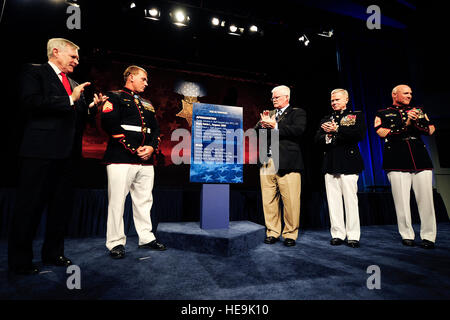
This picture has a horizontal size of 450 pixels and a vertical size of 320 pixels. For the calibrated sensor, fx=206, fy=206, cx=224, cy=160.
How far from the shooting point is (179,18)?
389 centimetres

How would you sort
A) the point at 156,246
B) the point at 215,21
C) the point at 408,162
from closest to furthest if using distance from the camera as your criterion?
the point at 156,246 → the point at 408,162 → the point at 215,21

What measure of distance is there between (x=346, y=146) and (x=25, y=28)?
531 centimetres

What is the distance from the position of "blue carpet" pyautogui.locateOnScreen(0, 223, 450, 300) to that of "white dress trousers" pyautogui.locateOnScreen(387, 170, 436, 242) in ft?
0.74

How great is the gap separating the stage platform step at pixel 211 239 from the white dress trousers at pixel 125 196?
0.76ft

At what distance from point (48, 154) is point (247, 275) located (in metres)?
1.83

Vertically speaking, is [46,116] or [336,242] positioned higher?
[46,116]

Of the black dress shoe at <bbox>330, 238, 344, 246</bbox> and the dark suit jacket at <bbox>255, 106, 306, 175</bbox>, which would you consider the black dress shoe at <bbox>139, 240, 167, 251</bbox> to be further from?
the black dress shoe at <bbox>330, 238, 344, 246</bbox>

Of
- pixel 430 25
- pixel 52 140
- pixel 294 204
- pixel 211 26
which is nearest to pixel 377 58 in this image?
pixel 430 25

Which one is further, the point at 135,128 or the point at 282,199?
the point at 282,199

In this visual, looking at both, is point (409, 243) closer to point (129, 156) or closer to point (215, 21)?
point (129, 156)

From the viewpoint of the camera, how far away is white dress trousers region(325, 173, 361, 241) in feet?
8.12

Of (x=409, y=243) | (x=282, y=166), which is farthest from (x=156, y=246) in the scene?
(x=409, y=243)

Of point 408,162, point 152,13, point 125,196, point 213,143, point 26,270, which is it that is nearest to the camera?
point 26,270
